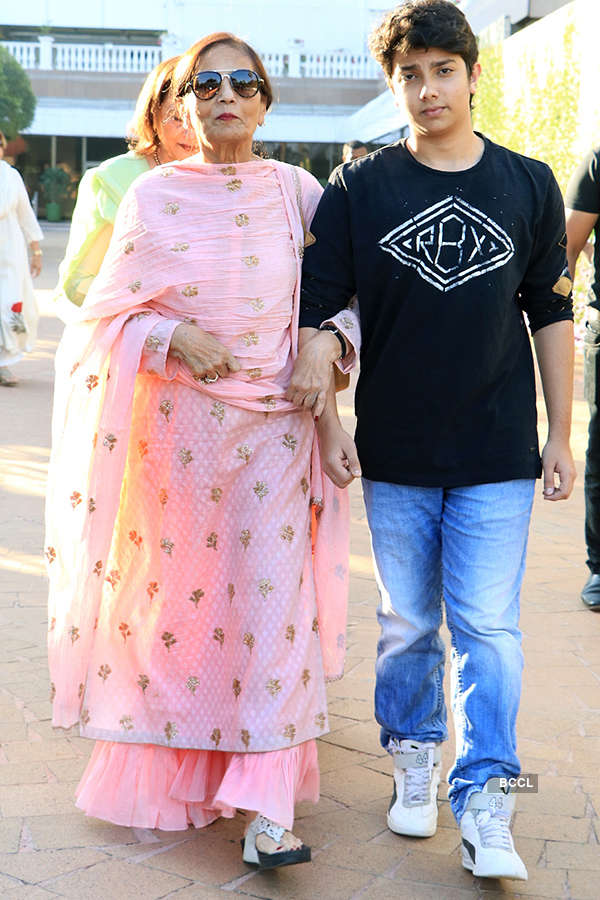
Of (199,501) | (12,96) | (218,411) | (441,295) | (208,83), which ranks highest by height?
(12,96)

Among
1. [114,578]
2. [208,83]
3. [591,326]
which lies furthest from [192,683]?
[591,326]

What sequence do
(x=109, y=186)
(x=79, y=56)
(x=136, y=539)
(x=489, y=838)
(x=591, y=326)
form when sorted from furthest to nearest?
(x=79, y=56), (x=591, y=326), (x=109, y=186), (x=136, y=539), (x=489, y=838)

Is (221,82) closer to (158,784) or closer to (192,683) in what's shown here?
(192,683)

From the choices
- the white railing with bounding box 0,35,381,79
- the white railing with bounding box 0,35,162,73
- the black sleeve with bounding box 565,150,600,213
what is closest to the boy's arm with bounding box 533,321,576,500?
the black sleeve with bounding box 565,150,600,213

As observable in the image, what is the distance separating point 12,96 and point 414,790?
35741 millimetres

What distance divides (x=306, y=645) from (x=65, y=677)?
61 centimetres

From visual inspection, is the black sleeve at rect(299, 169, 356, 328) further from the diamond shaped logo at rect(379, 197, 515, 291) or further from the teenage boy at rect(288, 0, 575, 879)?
the diamond shaped logo at rect(379, 197, 515, 291)

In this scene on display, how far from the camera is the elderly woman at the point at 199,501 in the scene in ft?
9.86

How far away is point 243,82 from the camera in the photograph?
2984 millimetres

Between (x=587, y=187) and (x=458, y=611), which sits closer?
(x=458, y=611)

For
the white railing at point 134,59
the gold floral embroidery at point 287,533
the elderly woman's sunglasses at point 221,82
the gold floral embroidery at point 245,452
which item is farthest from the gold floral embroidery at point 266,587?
the white railing at point 134,59

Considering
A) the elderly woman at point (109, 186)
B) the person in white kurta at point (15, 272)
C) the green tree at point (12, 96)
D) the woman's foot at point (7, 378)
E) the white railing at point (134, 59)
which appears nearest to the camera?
the elderly woman at point (109, 186)

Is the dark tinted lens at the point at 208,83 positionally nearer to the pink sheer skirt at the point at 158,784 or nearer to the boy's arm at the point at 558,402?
the boy's arm at the point at 558,402

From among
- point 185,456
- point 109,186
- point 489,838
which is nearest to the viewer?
point 489,838
